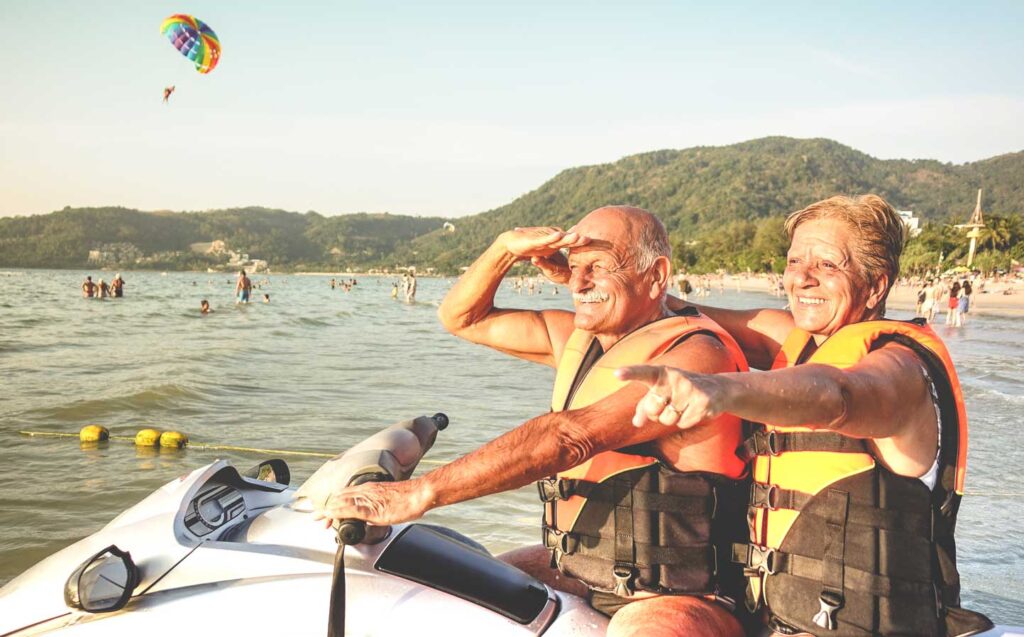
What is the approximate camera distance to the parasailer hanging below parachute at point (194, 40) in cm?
2525

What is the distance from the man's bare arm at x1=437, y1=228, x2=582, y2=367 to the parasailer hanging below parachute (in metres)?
25.2

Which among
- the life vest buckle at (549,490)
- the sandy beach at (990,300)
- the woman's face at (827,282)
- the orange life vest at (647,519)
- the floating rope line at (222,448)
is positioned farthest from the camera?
the sandy beach at (990,300)

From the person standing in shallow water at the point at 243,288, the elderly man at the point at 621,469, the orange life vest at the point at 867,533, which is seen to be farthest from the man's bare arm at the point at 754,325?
the person standing in shallow water at the point at 243,288

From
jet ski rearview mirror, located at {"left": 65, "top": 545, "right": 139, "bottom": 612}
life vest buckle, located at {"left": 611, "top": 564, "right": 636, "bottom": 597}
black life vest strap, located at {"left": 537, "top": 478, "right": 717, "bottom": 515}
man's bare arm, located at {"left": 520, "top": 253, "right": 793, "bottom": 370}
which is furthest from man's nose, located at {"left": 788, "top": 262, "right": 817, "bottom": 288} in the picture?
jet ski rearview mirror, located at {"left": 65, "top": 545, "right": 139, "bottom": 612}

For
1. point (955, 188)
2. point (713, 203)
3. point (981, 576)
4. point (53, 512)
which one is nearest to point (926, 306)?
point (981, 576)

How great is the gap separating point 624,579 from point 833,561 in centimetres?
60

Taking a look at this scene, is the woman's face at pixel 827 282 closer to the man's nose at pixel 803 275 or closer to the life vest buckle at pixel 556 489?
the man's nose at pixel 803 275

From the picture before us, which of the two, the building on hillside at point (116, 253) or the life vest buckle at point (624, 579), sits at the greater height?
the building on hillside at point (116, 253)

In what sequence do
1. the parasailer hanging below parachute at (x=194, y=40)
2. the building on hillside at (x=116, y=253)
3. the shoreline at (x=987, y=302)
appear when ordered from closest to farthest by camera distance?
the parasailer hanging below parachute at (x=194, y=40), the shoreline at (x=987, y=302), the building on hillside at (x=116, y=253)

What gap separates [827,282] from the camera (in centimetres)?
247

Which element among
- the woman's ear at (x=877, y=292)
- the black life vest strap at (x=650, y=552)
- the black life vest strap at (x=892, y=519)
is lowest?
the black life vest strap at (x=650, y=552)

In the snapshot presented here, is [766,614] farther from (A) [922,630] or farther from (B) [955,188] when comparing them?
(B) [955,188]

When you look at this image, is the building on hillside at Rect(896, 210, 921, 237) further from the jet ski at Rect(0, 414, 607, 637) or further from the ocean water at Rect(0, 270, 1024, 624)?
the ocean water at Rect(0, 270, 1024, 624)

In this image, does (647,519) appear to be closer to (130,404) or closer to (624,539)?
(624,539)
